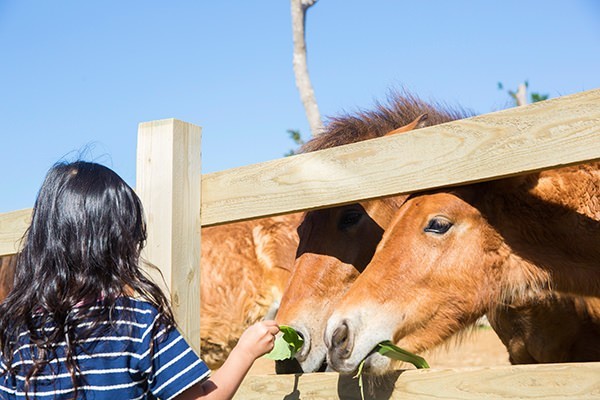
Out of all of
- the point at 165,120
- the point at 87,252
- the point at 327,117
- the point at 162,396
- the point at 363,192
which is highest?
the point at 327,117

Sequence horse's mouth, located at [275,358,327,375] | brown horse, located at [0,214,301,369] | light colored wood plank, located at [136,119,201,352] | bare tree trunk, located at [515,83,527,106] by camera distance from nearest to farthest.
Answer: light colored wood plank, located at [136,119,201,352] < horse's mouth, located at [275,358,327,375] < brown horse, located at [0,214,301,369] < bare tree trunk, located at [515,83,527,106]

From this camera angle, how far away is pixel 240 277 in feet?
22.5

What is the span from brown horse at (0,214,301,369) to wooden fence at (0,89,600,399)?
11.9 ft

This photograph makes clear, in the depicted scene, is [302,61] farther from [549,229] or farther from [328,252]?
[549,229]

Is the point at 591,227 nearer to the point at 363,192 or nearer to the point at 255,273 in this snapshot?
the point at 363,192

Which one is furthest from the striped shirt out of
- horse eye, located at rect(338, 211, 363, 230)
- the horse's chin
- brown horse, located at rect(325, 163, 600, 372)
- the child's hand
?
horse eye, located at rect(338, 211, 363, 230)

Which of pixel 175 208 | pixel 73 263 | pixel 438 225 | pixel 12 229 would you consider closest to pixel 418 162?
pixel 438 225

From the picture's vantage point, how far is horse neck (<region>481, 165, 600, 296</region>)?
319 centimetres

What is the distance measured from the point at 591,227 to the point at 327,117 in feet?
6.66

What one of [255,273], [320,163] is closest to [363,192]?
[320,163]

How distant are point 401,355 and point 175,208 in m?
1.03

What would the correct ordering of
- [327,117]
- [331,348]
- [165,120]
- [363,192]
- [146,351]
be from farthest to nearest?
[327,117] < [165,120] < [331,348] < [363,192] < [146,351]

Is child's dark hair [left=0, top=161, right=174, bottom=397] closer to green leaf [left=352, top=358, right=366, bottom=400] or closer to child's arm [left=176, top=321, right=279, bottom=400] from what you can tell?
child's arm [left=176, top=321, right=279, bottom=400]

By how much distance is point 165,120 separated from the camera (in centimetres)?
306
